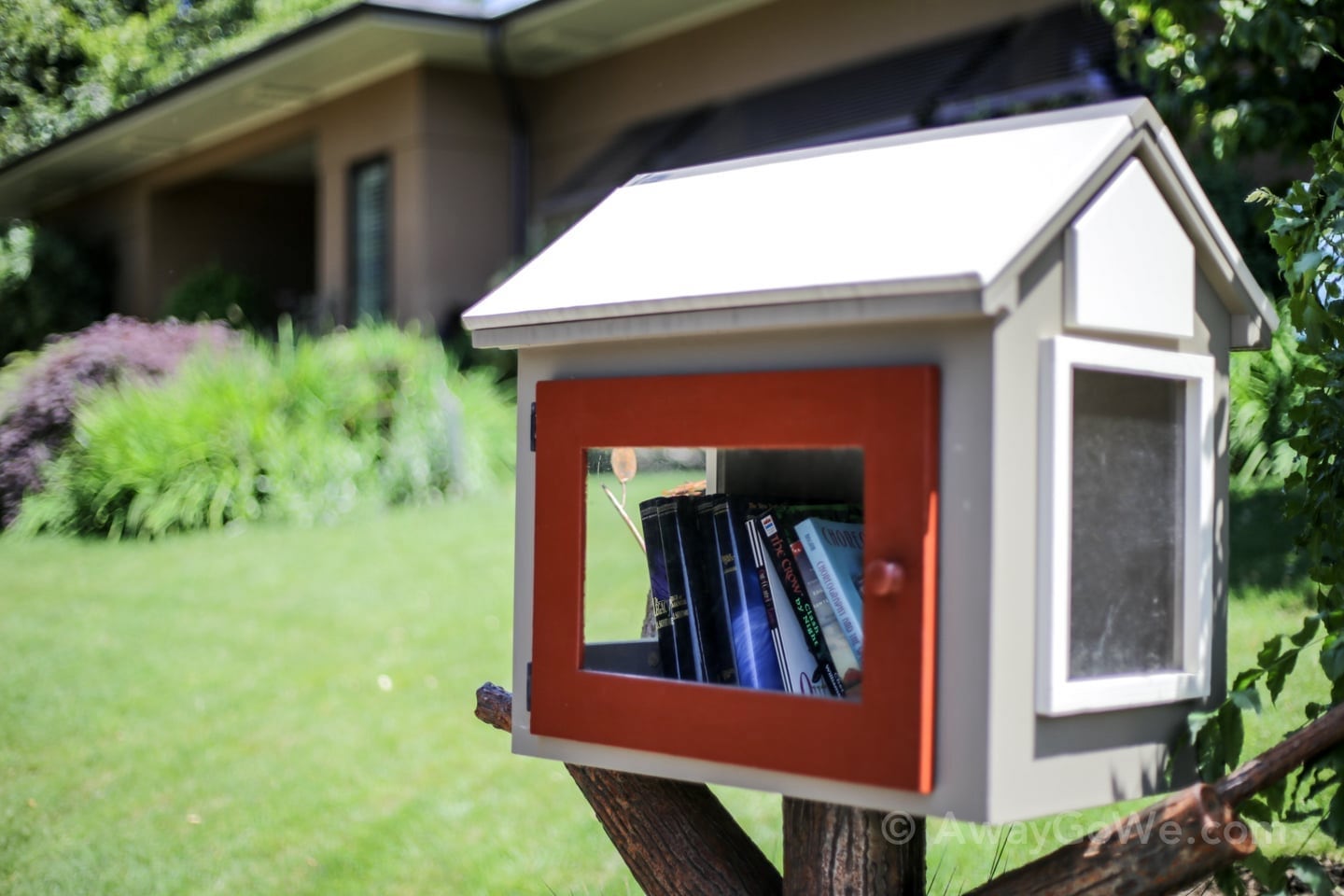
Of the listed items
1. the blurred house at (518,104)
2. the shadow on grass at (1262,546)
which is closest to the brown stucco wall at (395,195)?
the blurred house at (518,104)

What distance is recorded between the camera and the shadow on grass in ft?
13.6

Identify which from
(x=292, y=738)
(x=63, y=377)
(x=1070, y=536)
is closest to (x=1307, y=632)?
(x=1070, y=536)

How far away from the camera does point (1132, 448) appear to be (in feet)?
5.24

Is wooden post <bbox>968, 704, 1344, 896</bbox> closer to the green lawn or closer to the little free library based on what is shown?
the little free library

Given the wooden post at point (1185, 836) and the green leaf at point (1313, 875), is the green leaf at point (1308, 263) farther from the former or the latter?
the green leaf at point (1313, 875)

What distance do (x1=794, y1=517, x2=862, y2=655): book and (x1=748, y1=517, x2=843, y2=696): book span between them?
74 millimetres

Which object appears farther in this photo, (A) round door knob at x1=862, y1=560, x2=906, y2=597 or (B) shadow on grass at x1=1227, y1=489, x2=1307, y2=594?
(B) shadow on grass at x1=1227, y1=489, x2=1307, y2=594

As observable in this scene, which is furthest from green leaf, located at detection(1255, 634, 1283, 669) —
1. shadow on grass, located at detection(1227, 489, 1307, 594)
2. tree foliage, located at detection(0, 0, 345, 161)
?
tree foliage, located at detection(0, 0, 345, 161)

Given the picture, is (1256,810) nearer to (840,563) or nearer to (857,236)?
(840,563)

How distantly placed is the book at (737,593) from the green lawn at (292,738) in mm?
136

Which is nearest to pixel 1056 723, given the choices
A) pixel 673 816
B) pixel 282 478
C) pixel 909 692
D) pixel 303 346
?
pixel 909 692

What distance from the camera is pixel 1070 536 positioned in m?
1.50

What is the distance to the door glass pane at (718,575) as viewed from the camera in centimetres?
180

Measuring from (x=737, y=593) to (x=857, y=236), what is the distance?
0.60 metres
